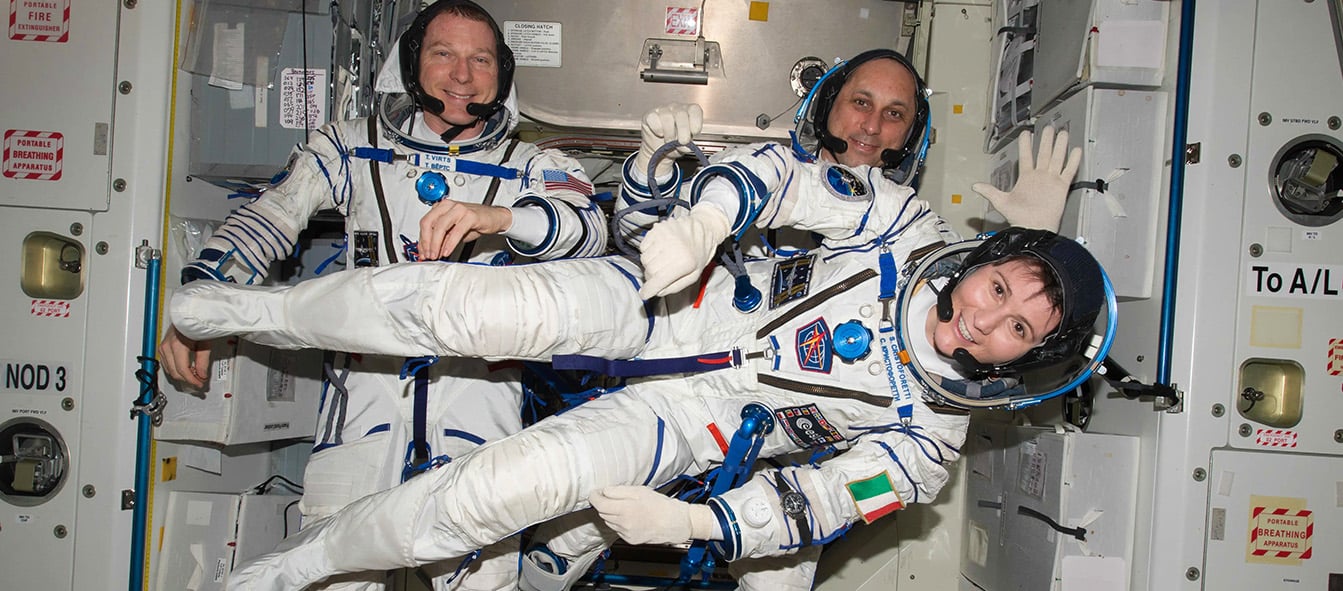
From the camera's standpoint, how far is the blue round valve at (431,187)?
8.35ft

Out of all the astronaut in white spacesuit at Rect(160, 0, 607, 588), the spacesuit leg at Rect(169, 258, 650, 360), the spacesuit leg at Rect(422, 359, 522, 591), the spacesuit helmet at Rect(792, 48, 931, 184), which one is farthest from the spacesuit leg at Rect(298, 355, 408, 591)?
the spacesuit helmet at Rect(792, 48, 931, 184)

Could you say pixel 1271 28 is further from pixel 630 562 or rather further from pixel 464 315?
pixel 630 562

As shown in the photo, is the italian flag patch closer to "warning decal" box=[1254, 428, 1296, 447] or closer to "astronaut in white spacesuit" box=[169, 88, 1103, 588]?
"astronaut in white spacesuit" box=[169, 88, 1103, 588]

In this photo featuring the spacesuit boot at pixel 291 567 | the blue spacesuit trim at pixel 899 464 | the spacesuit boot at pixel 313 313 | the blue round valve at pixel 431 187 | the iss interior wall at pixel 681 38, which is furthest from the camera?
the iss interior wall at pixel 681 38

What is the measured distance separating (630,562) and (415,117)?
73.8 inches

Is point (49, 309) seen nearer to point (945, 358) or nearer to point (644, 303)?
point (644, 303)

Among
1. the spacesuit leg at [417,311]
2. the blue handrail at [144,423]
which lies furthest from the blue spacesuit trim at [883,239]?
the blue handrail at [144,423]

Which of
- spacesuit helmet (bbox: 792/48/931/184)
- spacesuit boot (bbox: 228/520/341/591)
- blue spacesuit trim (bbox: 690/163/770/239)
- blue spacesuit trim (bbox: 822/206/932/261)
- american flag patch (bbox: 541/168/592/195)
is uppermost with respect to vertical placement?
spacesuit helmet (bbox: 792/48/931/184)

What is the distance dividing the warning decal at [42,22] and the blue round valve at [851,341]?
2317 millimetres

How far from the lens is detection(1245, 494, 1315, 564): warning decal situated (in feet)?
7.39

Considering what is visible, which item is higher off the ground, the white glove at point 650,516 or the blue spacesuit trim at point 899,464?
the blue spacesuit trim at point 899,464

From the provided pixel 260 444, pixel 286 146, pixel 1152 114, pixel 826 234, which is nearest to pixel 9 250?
pixel 286 146

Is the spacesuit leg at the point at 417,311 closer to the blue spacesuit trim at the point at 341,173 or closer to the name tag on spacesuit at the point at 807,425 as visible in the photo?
the name tag on spacesuit at the point at 807,425

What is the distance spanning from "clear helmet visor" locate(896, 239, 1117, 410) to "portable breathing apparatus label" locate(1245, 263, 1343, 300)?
481 mm
